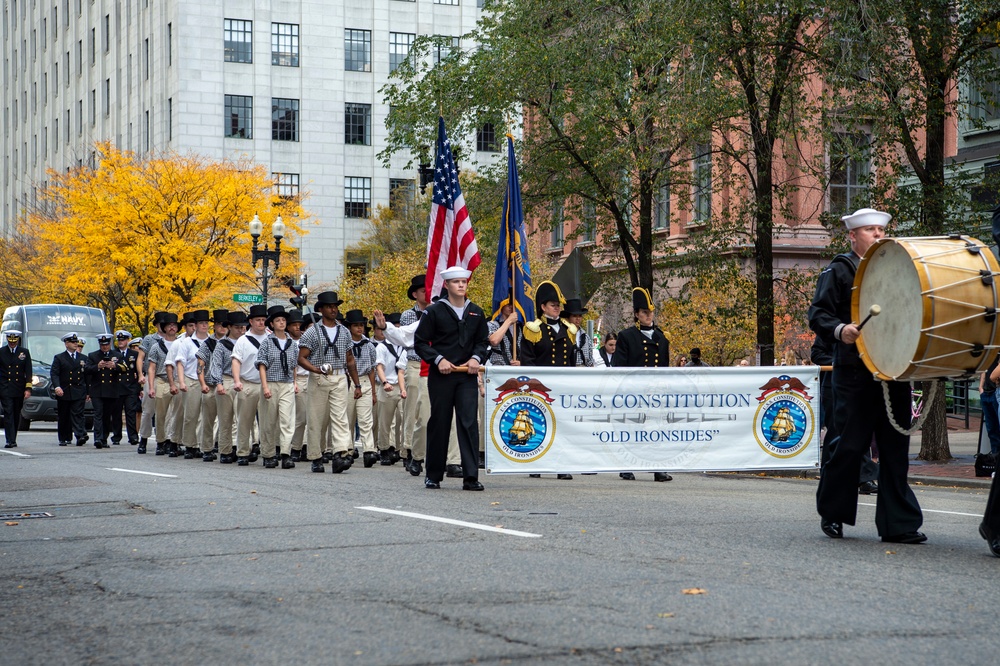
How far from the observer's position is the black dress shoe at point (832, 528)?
930cm

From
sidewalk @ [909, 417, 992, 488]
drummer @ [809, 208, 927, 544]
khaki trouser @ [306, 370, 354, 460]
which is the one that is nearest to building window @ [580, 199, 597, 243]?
sidewalk @ [909, 417, 992, 488]

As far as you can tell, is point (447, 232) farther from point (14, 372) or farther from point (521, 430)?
point (14, 372)

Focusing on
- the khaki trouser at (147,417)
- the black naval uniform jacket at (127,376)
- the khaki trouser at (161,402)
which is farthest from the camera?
the black naval uniform jacket at (127,376)

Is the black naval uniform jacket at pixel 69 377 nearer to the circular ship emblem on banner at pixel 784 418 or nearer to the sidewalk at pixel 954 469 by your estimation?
the sidewalk at pixel 954 469

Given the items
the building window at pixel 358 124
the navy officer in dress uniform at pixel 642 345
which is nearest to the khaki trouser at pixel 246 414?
the navy officer in dress uniform at pixel 642 345

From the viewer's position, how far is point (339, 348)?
17453mm

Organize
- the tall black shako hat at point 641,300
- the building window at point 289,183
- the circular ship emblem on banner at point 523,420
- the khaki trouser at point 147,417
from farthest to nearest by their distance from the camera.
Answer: the building window at point 289,183 < the khaki trouser at point 147,417 < the tall black shako hat at point 641,300 < the circular ship emblem on banner at point 523,420

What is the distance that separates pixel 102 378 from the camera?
26438 millimetres

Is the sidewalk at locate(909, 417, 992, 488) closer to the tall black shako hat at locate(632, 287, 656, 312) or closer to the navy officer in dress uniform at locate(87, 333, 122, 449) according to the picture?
the tall black shako hat at locate(632, 287, 656, 312)

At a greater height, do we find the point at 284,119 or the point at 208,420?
the point at 284,119

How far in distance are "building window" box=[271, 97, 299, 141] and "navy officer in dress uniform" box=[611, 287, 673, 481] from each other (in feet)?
181

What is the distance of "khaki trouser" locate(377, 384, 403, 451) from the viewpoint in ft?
63.4

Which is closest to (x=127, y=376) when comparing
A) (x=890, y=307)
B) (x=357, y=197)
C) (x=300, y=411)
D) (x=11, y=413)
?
(x=11, y=413)

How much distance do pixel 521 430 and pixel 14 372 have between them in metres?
14.2
